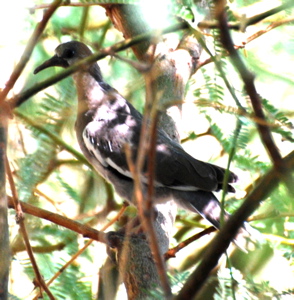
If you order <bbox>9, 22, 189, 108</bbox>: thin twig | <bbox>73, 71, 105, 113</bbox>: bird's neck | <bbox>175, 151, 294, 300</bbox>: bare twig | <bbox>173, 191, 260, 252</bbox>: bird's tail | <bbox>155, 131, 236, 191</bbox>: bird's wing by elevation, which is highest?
<bbox>73, 71, 105, 113</bbox>: bird's neck

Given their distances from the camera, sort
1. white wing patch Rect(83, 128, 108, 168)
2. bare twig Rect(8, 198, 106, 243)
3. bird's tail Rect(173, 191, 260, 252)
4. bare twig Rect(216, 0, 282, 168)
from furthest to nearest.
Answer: white wing patch Rect(83, 128, 108, 168) < bird's tail Rect(173, 191, 260, 252) < bare twig Rect(8, 198, 106, 243) < bare twig Rect(216, 0, 282, 168)

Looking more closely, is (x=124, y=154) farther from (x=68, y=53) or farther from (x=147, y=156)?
(x=68, y=53)

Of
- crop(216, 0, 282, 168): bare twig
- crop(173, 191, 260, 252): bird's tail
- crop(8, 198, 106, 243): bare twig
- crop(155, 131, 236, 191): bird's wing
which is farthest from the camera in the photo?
crop(155, 131, 236, 191): bird's wing

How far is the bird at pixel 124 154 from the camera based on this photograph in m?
2.19

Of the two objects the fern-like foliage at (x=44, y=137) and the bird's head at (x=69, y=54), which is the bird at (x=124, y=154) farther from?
the fern-like foliage at (x=44, y=137)

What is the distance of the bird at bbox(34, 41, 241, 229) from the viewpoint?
86.3 inches

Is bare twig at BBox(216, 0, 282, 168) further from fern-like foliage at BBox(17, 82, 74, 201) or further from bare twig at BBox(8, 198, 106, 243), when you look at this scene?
bare twig at BBox(8, 198, 106, 243)

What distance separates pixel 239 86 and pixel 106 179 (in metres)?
1.35

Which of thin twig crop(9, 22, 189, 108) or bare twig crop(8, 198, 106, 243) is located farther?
bare twig crop(8, 198, 106, 243)

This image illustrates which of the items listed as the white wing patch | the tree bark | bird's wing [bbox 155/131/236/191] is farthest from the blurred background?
the white wing patch

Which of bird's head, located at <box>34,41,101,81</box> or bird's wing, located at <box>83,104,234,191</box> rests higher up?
bird's head, located at <box>34,41,101,81</box>

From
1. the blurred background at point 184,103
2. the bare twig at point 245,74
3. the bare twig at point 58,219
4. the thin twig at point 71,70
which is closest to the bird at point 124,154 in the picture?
the blurred background at point 184,103

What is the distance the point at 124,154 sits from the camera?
235 centimetres

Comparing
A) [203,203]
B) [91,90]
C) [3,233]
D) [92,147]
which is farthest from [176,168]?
[3,233]
